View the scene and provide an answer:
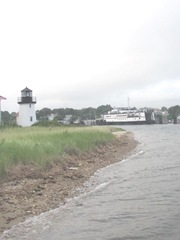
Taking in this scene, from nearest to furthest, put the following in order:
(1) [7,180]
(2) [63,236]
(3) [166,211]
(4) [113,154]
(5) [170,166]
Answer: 1. (2) [63,236]
2. (3) [166,211]
3. (1) [7,180]
4. (5) [170,166]
5. (4) [113,154]

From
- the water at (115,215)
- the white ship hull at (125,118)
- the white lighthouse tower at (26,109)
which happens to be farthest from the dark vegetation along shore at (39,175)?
the white ship hull at (125,118)

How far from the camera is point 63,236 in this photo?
10922mm

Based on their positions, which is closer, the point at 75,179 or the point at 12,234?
the point at 12,234

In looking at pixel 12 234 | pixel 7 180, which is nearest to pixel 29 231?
pixel 12 234

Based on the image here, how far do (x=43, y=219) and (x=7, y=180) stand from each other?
5.13 meters

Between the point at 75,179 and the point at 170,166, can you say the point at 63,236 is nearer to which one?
the point at 75,179

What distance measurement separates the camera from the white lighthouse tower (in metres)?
84.0

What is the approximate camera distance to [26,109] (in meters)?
84.1

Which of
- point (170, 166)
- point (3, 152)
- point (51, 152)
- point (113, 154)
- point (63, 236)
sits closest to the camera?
point (63, 236)

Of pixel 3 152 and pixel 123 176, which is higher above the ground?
pixel 3 152

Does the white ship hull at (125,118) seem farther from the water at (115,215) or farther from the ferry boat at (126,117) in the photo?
the water at (115,215)

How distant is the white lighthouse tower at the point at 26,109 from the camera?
8400 cm

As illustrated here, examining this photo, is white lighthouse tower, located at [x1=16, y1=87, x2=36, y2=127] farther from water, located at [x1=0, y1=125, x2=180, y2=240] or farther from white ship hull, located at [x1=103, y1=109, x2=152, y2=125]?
white ship hull, located at [x1=103, y1=109, x2=152, y2=125]

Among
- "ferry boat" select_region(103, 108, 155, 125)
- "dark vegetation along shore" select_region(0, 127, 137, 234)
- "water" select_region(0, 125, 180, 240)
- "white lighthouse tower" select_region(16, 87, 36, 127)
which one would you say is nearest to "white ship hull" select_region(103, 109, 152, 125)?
"ferry boat" select_region(103, 108, 155, 125)
